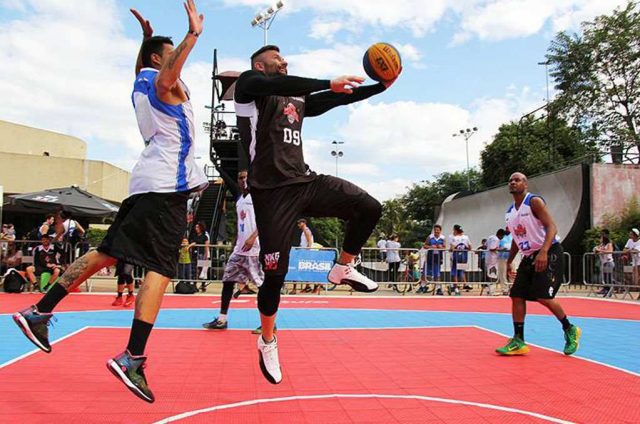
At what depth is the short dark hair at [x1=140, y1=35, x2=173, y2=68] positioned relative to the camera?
3977 millimetres

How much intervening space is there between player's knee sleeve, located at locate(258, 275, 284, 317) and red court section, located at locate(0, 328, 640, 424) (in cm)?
71

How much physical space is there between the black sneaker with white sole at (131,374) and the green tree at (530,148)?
3603cm

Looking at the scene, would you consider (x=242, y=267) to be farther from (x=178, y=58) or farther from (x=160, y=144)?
(x=178, y=58)

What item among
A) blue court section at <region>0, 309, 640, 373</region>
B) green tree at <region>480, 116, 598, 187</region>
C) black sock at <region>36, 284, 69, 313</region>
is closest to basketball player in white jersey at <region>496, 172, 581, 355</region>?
blue court section at <region>0, 309, 640, 373</region>

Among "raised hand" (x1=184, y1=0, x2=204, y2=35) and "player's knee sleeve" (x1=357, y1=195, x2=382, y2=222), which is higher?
"raised hand" (x1=184, y1=0, x2=204, y2=35)

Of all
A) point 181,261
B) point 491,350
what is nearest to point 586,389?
point 491,350

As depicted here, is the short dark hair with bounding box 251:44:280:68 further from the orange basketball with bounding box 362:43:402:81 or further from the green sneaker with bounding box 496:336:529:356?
the green sneaker with bounding box 496:336:529:356

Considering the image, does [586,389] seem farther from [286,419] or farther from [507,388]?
[286,419]

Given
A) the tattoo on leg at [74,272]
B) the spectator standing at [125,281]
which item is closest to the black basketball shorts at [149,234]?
the tattoo on leg at [74,272]

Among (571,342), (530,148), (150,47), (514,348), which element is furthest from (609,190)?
(150,47)

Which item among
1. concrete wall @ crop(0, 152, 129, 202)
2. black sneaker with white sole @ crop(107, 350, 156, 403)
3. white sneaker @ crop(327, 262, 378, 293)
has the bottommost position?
black sneaker with white sole @ crop(107, 350, 156, 403)

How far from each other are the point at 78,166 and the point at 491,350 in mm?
36781

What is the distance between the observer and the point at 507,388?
462 cm

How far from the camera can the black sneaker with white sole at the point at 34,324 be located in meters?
3.62
